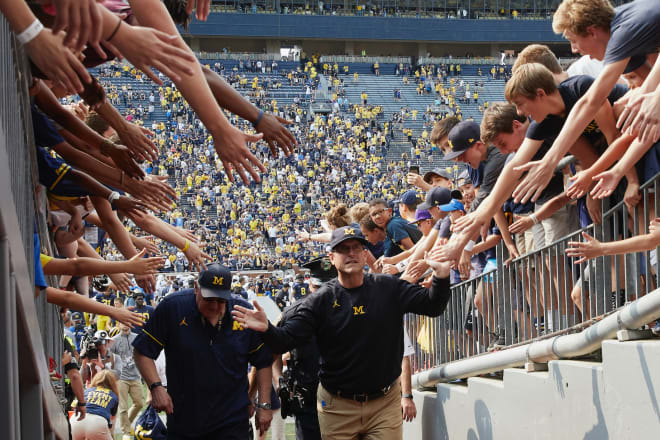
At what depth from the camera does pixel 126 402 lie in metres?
12.6

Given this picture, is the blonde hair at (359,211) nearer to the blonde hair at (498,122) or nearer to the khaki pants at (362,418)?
the khaki pants at (362,418)

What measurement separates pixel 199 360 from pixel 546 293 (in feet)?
7.87

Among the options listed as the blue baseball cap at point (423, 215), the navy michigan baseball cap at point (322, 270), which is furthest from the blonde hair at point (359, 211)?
the navy michigan baseball cap at point (322, 270)

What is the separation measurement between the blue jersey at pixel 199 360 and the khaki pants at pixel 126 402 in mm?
6162

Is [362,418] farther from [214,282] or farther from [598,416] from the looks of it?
[598,416]

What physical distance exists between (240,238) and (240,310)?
33330 mm

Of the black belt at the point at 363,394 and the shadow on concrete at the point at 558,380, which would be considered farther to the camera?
the black belt at the point at 363,394

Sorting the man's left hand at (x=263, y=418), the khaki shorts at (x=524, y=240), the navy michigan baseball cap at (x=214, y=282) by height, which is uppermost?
the khaki shorts at (x=524, y=240)

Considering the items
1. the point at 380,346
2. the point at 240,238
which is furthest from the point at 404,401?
the point at 240,238

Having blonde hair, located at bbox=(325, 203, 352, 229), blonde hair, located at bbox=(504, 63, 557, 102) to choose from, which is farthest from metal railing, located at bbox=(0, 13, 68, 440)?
blonde hair, located at bbox=(325, 203, 352, 229)

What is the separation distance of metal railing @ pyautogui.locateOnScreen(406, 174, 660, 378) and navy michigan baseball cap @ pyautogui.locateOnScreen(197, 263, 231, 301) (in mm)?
1911

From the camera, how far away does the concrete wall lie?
4227 millimetres

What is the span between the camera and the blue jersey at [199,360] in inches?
239

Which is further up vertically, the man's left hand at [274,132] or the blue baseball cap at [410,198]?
the blue baseball cap at [410,198]
